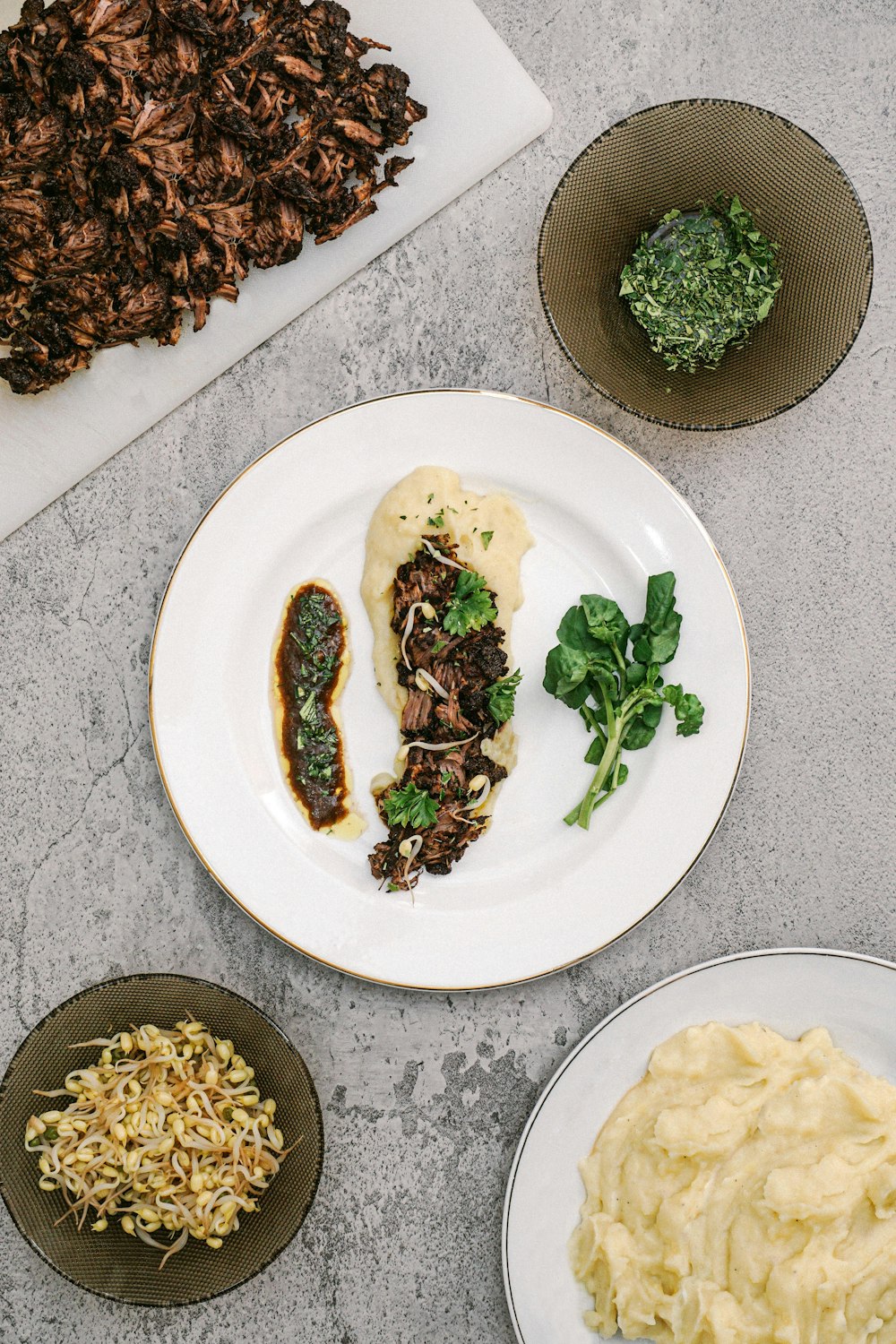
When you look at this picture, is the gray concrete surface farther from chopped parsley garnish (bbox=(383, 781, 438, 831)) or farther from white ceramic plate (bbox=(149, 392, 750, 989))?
chopped parsley garnish (bbox=(383, 781, 438, 831))

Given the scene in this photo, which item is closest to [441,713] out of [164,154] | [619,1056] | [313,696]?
[313,696]

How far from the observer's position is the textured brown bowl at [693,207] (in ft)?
11.8

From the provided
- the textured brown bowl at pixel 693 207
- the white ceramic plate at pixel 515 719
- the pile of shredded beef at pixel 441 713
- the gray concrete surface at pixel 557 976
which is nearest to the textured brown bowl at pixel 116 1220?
the gray concrete surface at pixel 557 976

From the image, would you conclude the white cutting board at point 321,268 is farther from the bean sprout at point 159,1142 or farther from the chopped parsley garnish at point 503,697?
the bean sprout at point 159,1142

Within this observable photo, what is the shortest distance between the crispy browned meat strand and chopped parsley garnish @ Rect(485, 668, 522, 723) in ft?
5.99

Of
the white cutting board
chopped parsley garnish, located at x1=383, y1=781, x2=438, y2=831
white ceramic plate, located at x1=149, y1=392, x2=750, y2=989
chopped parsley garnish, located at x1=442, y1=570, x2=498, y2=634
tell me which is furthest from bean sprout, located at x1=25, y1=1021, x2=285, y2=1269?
the white cutting board

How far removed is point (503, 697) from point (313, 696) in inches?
31.8

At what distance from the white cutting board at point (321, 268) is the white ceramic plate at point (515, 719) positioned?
0.57m

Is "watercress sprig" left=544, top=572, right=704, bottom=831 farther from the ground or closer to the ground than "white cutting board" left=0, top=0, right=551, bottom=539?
closer to the ground

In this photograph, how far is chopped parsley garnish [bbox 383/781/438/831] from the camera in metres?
3.69

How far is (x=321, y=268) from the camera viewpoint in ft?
12.6

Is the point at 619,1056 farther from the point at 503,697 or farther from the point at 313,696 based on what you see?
the point at 313,696

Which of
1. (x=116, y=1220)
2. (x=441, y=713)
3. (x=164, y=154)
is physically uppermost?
(x=164, y=154)

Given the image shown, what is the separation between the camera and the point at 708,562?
12.2ft
